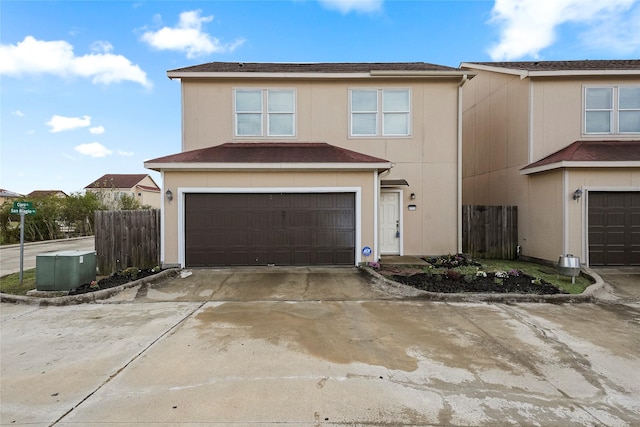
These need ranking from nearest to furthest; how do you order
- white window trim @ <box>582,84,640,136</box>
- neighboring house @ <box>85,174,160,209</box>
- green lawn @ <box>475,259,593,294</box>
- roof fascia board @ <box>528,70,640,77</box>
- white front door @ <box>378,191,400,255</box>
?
green lawn @ <box>475,259,593,294</box>
roof fascia board @ <box>528,70,640,77</box>
white window trim @ <box>582,84,640,136</box>
white front door @ <box>378,191,400,255</box>
neighboring house @ <box>85,174,160,209</box>

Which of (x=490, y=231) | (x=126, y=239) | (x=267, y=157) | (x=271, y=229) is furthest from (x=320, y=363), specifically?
(x=490, y=231)

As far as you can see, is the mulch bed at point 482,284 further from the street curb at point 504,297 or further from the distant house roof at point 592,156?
the distant house roof at point 592,156

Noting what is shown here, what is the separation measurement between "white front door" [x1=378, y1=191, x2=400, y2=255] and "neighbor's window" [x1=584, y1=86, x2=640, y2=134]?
6.59 meters

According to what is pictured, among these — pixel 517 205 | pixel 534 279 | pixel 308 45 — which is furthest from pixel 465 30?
pixel 534 279

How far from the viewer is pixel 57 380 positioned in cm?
348

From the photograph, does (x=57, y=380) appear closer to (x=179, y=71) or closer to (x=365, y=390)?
(x=365, y=390)

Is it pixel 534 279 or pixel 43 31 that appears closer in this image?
pixel 534 279

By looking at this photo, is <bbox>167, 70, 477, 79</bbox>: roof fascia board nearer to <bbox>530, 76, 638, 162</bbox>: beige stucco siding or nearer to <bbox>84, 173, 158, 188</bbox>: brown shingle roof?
<bbox>530, 76, 638, 162</bbox>: beige stucco siding

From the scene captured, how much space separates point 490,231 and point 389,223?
3633 mm

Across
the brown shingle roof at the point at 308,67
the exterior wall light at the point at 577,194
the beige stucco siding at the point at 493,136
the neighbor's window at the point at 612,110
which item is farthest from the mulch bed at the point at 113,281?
the neighbor's window at the point at 612,110

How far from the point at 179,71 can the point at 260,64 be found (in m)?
3.00

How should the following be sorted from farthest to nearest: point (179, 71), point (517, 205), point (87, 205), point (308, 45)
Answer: point (87, 205), point (308, 45), point (517, 205), point (179, 71)

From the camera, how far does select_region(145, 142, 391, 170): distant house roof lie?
8.96 meters

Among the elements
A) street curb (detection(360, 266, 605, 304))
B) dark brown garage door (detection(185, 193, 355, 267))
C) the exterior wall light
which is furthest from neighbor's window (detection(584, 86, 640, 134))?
dark brown garage door (detection(185, 193, 355, 267))
